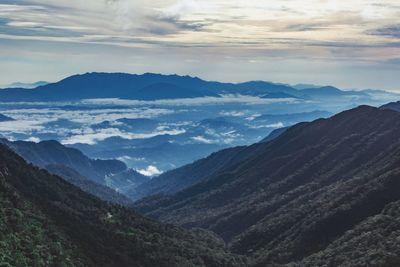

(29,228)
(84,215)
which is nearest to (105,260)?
(29,228)

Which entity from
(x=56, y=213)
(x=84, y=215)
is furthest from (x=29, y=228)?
(x=84, y=215)

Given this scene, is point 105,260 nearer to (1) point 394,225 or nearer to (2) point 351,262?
(2) point 351,262

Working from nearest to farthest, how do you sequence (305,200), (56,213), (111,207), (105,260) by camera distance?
(105,260)
(56,213)
(111,207)
(305,200)

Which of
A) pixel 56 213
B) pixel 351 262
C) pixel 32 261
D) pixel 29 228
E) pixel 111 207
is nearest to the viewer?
pixel 32 261

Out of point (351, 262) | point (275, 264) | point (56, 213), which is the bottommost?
point (275, 264)

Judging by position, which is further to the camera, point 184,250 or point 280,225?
point 280,225

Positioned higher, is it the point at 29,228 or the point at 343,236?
the point at 29,228
